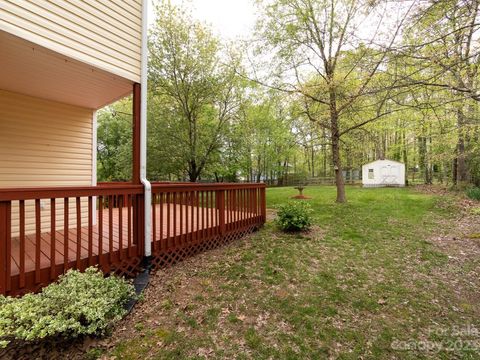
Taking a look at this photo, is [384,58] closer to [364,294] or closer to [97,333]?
[364,294]

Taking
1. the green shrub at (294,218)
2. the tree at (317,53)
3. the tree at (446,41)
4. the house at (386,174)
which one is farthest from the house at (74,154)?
the house at (386,174)

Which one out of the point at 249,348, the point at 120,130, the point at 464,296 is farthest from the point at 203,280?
the point at 120,130

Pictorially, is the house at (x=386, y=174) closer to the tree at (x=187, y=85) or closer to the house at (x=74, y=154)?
the tree at (x=187, y=85)

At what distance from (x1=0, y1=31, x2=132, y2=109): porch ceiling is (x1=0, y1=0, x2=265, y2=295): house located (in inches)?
0.6

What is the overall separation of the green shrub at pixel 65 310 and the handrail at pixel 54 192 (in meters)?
0.88

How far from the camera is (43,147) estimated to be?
455 centimetres

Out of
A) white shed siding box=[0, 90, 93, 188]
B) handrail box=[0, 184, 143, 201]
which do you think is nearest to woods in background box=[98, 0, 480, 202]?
white shed siding box=[0, 90, 93, 188]

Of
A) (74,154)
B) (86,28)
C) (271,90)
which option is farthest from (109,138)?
(86,28)

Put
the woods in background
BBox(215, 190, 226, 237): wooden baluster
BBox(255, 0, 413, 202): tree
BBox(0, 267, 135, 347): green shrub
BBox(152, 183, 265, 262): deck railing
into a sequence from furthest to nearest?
BBox(255, 0, 413, 202): tree
the woods in background
BBox(215, 190, 226, 237): wooden baluster
BBox(152, 183, 265, 262): deck railing
BBox(0, 267, 135, 347): green shrub

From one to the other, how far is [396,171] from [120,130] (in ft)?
71.9

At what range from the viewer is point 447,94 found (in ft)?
21.8

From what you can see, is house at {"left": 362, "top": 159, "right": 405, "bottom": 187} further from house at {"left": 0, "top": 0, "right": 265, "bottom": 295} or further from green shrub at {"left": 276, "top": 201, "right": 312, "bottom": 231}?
house at {"left": 0, "top": 0, "right": 265, "bottom": 295}

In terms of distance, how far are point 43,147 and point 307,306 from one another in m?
5.47

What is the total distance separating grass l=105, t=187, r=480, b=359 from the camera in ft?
7.47
